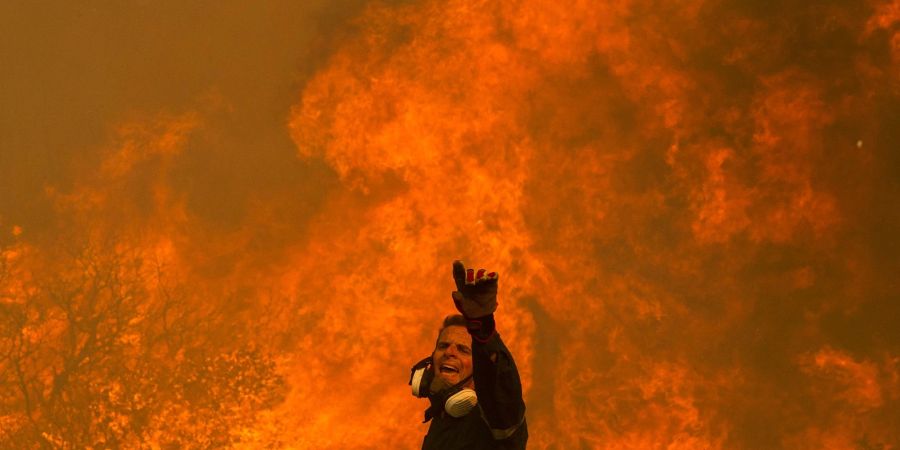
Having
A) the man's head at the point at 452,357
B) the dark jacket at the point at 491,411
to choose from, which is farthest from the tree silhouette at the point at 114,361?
the dark jacket at the point at 491,411

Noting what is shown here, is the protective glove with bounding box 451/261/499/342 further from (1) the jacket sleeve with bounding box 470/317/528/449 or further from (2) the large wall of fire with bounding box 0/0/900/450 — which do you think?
(2) the large wall of fire with bounding box 0/0/900/450

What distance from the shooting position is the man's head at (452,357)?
15.8 feet

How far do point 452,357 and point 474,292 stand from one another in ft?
4.77

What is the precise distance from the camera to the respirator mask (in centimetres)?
438

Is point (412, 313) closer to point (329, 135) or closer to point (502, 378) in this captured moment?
point (329, 135)

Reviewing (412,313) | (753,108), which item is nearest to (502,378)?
(412,313)

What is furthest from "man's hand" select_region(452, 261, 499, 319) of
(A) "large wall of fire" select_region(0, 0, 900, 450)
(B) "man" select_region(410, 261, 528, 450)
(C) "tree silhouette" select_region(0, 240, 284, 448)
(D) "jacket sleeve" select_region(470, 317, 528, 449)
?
(C) "tree silhouette" select_region(0, 240, 284, 448)

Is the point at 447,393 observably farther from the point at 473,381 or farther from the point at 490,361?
the point at 490,361

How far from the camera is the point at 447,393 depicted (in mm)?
4578

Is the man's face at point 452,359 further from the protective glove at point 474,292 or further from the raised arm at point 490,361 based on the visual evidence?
the protective glove at point 474,292

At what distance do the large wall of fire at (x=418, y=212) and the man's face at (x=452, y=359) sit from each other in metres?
8.97

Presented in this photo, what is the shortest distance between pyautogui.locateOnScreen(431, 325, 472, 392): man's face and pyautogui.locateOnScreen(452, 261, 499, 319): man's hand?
1274 millimetres

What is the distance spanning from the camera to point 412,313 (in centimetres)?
1405

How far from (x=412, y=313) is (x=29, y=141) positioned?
7436 mm
